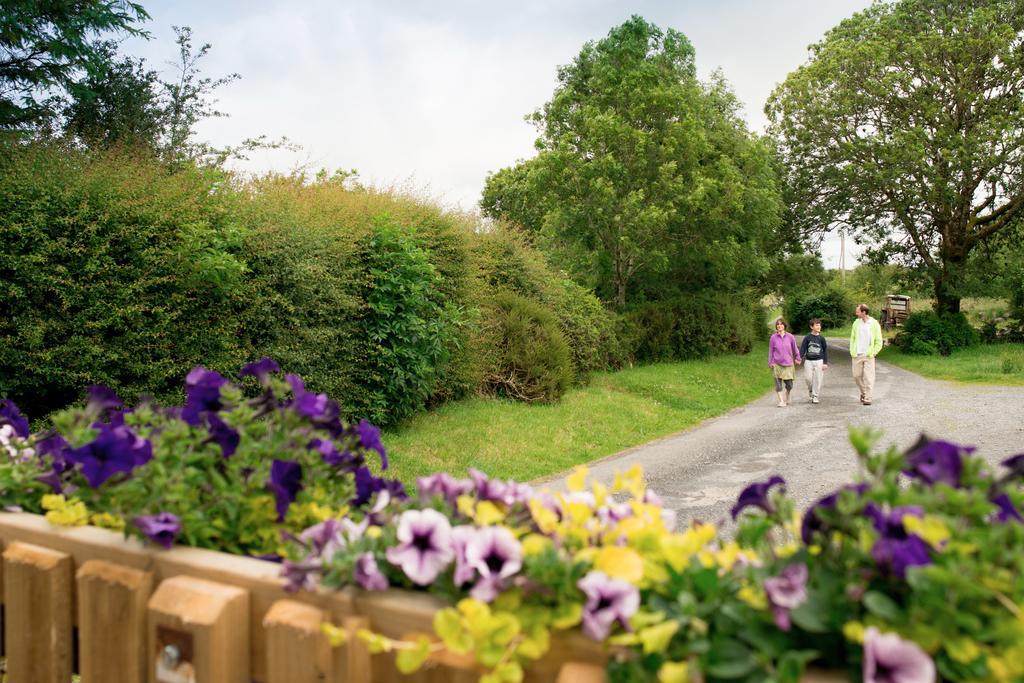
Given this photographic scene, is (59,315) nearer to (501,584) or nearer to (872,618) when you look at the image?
(501,584)

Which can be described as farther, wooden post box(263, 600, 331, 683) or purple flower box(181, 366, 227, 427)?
purple flower box(181, 366, 227, 427)

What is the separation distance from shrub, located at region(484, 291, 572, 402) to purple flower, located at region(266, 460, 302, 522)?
11.9 m

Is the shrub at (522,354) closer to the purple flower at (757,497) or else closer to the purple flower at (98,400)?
the purple flower at (98,400)

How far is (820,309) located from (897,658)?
2095 inches

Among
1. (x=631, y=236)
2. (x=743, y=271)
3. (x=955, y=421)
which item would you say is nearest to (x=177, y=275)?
(x=955, y=421)

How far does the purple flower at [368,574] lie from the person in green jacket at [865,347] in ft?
51.3

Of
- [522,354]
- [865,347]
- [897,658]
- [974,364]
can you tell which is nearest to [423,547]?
[897,658]

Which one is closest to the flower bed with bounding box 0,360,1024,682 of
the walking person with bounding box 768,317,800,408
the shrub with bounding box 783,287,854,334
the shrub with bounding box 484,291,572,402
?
the shrub with bounding box 484,291,572,402

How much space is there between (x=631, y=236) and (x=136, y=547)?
1986 centimetres

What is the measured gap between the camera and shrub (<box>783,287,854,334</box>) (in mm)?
48500

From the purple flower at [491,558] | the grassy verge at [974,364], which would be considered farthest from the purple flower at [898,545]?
the grassy verge at [974,364]

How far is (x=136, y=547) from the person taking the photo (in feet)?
5.41

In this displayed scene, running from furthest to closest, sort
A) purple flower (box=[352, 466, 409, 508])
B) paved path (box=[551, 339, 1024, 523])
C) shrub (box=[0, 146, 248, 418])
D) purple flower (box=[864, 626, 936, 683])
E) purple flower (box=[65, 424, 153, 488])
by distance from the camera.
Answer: paved path (box=[551, 339, 1024, 523]), shrub (box=[0, 146, 248, 418]), purple flower (box=[352, 466, 409, 508]), purple flower (box=[65, 424, 153, 488]), purple flower (box=[864, 626, 936, 683])

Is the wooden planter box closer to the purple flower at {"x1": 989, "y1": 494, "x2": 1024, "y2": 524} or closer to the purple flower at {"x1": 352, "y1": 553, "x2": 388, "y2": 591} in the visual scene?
the purple flower at {"x1": 352, "y1": 553, "x2": 388, "y2": 591}
